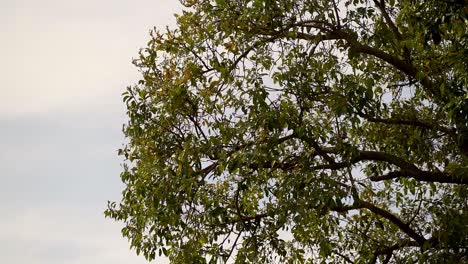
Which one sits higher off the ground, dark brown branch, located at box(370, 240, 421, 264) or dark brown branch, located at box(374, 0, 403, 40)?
dark brown branch, located at box(374, 0, 403, 40)

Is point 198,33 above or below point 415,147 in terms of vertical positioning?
above

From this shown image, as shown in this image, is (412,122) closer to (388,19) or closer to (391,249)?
(388,19)

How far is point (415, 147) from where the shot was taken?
13.3 m

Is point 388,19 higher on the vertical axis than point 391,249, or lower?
Result: higher

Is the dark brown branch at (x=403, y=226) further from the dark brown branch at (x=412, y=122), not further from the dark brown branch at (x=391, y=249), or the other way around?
the dark brown branch at (x=412, y=122)

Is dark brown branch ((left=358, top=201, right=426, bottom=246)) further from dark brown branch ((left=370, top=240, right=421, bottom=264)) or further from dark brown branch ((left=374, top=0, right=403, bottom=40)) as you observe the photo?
dark brown branch ((left=374, top=0, right=403, bottom=40))

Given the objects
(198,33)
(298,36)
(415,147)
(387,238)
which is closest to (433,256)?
(415,147)

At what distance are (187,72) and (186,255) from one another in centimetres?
299

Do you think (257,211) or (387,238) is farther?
(387,238)

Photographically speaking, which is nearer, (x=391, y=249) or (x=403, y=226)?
(x=403, y=226)

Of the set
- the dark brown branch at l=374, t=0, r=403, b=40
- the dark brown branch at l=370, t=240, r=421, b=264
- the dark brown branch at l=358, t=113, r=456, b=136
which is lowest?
the dark brown branch at l=370, t=240, r=421, b=264

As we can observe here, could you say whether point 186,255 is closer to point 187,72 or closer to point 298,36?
point 187,72

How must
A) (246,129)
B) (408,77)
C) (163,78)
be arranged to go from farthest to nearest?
(408,77)
(163,78)
(246,129)

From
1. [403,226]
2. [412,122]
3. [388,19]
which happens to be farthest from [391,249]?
[388,19]
